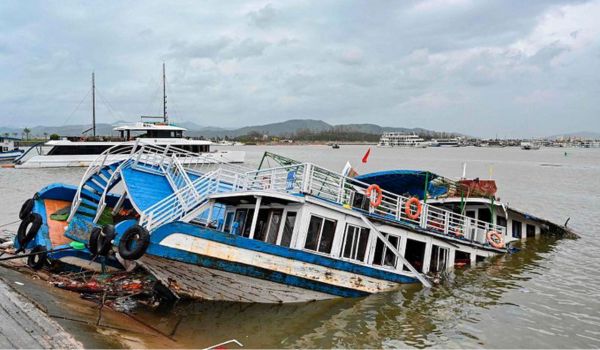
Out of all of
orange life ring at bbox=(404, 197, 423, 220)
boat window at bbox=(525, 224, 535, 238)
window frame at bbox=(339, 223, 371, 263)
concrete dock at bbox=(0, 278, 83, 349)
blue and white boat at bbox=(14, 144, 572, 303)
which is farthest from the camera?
boat window at bbox=(525, 224, 535, 238)

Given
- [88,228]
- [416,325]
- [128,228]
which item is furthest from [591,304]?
[88,228]

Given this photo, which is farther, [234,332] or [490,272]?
[490,272]

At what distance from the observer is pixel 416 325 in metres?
12.1

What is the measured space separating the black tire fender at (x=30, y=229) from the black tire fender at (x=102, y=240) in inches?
147

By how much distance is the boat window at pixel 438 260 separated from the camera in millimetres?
15466

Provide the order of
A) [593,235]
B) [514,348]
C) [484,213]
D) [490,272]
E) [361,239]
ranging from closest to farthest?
1. [514,348]
2. [361,239]
3. [490,272]
4. [484,213]
5. [593,235]

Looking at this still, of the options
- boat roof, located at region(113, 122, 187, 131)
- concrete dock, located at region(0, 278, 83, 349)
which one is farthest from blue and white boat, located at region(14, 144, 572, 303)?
boat roof, located at region(113, 122, 187, 131)

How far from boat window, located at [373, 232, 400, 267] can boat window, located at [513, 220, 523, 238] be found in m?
10.8

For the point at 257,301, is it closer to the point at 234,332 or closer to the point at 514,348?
the point at 234,332

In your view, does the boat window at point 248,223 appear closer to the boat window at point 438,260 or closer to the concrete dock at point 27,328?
the concrete dock at point 27,328

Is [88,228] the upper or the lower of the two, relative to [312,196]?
lower

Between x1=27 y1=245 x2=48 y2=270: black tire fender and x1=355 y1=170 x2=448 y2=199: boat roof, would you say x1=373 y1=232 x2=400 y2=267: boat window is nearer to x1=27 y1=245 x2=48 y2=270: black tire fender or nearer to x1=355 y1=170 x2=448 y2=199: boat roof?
x1=355 y1=170 x2=448 y2=199: boat roof

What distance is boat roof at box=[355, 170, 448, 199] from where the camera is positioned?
16500mm

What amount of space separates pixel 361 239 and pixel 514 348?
15.4 feet
